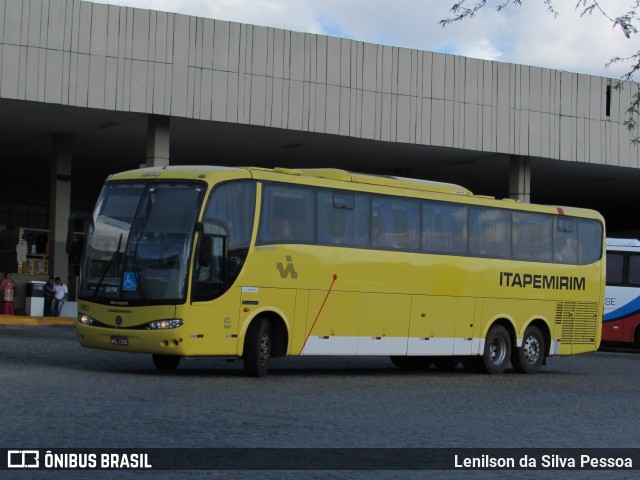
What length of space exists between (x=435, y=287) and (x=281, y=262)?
153 inches

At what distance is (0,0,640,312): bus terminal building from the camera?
110 ft

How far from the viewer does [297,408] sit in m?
14.5

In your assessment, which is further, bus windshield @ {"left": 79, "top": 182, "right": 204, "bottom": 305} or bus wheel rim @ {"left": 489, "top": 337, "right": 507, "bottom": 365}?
bus wheel rim @ {"left": 489, "top": 337, "right": 507, "bottom": 365}

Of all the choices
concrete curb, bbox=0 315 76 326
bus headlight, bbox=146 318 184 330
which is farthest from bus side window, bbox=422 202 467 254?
concrete curb, bbox=0 315 76 326

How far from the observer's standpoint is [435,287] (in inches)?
891

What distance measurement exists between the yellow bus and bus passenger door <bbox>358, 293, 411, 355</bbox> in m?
0.03

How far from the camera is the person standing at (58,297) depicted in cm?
3875

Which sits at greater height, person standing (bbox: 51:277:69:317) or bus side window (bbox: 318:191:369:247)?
bus side window (bbox: 318:191:369:247)

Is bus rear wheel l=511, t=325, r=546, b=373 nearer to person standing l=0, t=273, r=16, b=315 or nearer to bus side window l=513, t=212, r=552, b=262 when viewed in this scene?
bus side window l=513, t=212, r=552, b=262

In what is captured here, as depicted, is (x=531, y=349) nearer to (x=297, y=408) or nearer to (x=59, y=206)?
(x=297, y=408)

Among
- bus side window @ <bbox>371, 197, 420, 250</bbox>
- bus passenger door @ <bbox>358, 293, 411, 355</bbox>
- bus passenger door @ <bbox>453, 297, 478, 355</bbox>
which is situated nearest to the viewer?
bus passenger door @ <bbox>358, 293, 411, 355</bbox>

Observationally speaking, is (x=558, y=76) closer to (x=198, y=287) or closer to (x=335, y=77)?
(x=335, y=77)

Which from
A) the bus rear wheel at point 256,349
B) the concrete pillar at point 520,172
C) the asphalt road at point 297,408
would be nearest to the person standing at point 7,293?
the asphalt road at point 297,408

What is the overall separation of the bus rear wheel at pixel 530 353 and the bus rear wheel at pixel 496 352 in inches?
12.0
